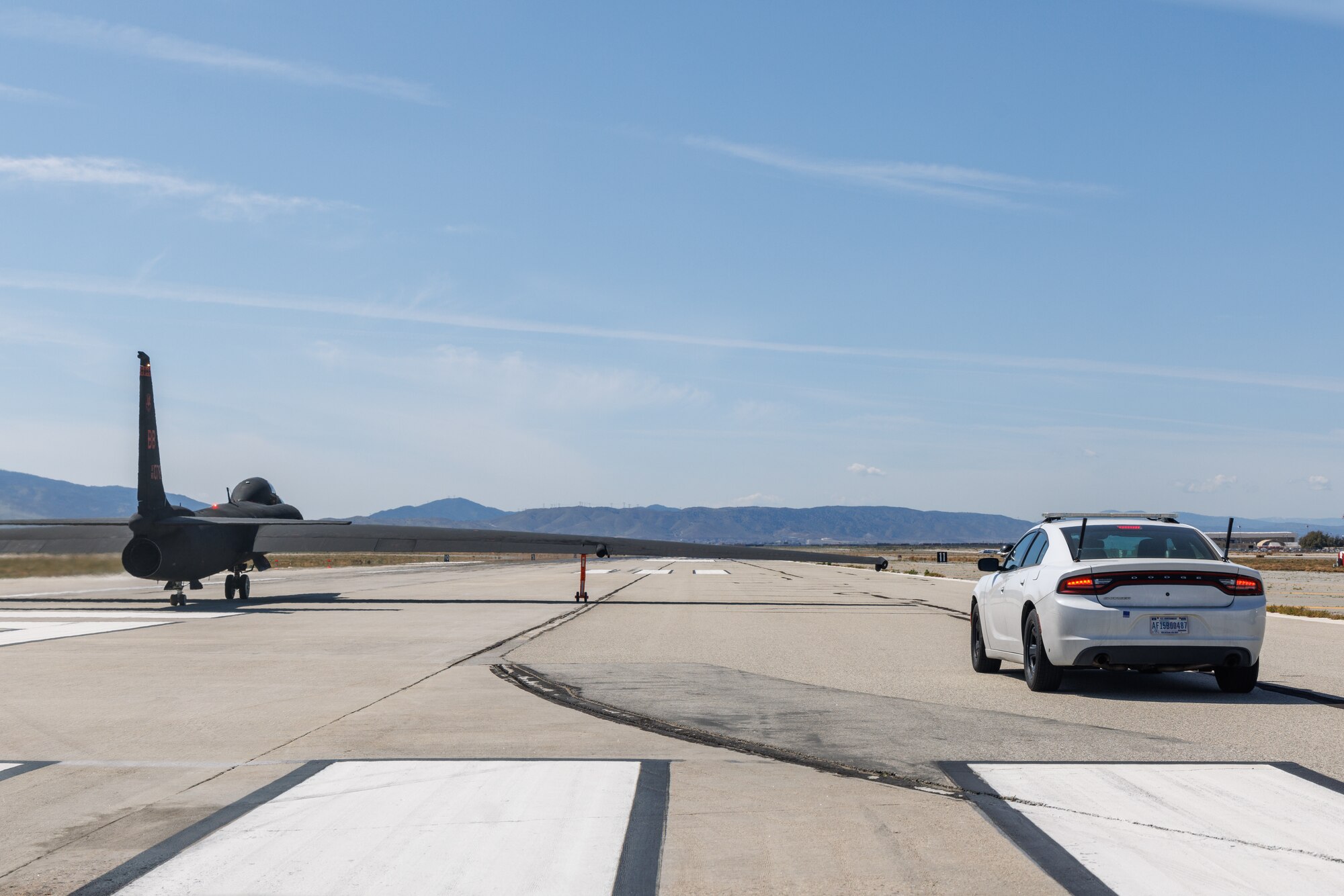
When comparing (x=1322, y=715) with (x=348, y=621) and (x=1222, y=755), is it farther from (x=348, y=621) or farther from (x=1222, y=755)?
(x=348, y=621)

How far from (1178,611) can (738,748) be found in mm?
4943

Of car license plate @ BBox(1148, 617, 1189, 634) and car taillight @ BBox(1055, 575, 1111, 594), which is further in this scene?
car taillight @ BBox(1055, 575, 1111, 594)

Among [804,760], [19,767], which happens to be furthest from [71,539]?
[804,760]

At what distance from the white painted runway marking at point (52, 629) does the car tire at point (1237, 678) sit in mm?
15256

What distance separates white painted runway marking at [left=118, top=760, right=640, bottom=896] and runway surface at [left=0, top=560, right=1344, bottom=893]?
0.02 metres

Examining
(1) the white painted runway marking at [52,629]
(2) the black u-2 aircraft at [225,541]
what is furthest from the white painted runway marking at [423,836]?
(2) the black u-2 aircraft at [225,541]

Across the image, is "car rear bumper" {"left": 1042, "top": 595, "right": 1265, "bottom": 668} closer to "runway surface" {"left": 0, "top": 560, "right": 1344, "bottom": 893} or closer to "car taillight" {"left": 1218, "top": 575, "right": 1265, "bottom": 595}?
"car taillight" {"left": 1218, "top": 575, "right": 1265, "bottom": 595}

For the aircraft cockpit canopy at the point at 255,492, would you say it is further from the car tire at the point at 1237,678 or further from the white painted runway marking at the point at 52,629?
the car tire at the point at 1237,678

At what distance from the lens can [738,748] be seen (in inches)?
317

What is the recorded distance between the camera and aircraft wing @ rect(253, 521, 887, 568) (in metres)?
28.5

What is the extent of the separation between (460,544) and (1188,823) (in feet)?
79.7

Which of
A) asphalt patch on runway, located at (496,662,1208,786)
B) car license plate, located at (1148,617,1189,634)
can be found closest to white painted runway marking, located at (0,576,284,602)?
asphalt patch on runway, located at (496,662,1208,786)

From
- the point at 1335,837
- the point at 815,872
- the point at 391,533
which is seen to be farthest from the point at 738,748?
the point at 391,533

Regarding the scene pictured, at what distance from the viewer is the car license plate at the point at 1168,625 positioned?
10.6 m
